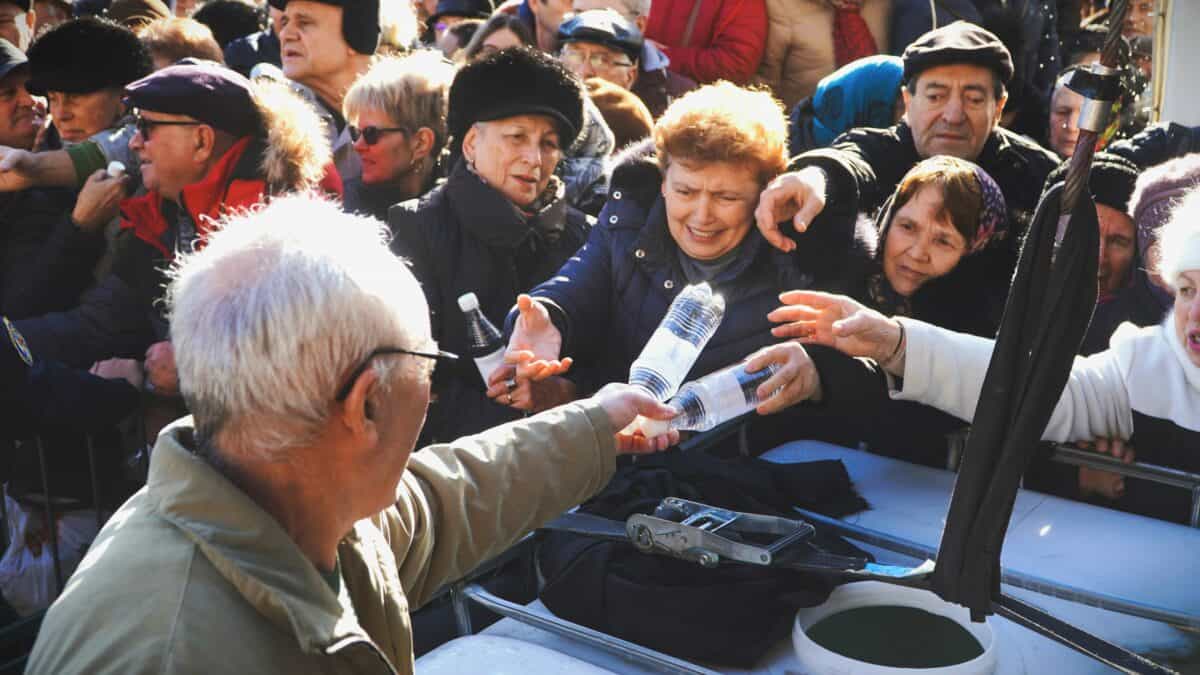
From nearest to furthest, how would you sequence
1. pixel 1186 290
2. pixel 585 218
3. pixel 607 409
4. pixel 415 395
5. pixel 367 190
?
pixel 415 395, pixel 607 409, pixel 1186 290, pixel 585 218, pixel 367 190

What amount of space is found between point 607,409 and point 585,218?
67.7 inches

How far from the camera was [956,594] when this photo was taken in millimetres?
1541

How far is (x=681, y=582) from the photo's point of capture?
200 cm

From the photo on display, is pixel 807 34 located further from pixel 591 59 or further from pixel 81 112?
pixel 81 112

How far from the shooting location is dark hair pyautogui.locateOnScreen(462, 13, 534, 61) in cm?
528

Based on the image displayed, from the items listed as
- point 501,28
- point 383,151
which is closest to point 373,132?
Result: point 383,151

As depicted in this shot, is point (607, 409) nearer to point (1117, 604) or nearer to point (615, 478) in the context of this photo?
point (615, 478)

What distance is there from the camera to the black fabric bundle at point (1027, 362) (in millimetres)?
1316

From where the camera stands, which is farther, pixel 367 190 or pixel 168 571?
pixel 367 190

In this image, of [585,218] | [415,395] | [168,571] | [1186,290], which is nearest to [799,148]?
[585,218]

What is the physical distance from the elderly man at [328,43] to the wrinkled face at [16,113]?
43.5 inches

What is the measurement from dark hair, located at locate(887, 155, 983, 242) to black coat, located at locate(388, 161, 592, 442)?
3.87 feet

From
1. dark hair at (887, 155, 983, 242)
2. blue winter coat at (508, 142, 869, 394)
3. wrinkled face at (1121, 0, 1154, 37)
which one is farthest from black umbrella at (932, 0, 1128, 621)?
wrinkled face at (1121, 0, 1154, 37)

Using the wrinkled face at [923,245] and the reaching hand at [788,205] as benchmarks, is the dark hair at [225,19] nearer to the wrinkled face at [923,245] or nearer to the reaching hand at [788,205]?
the reaching hand at [788,205]
